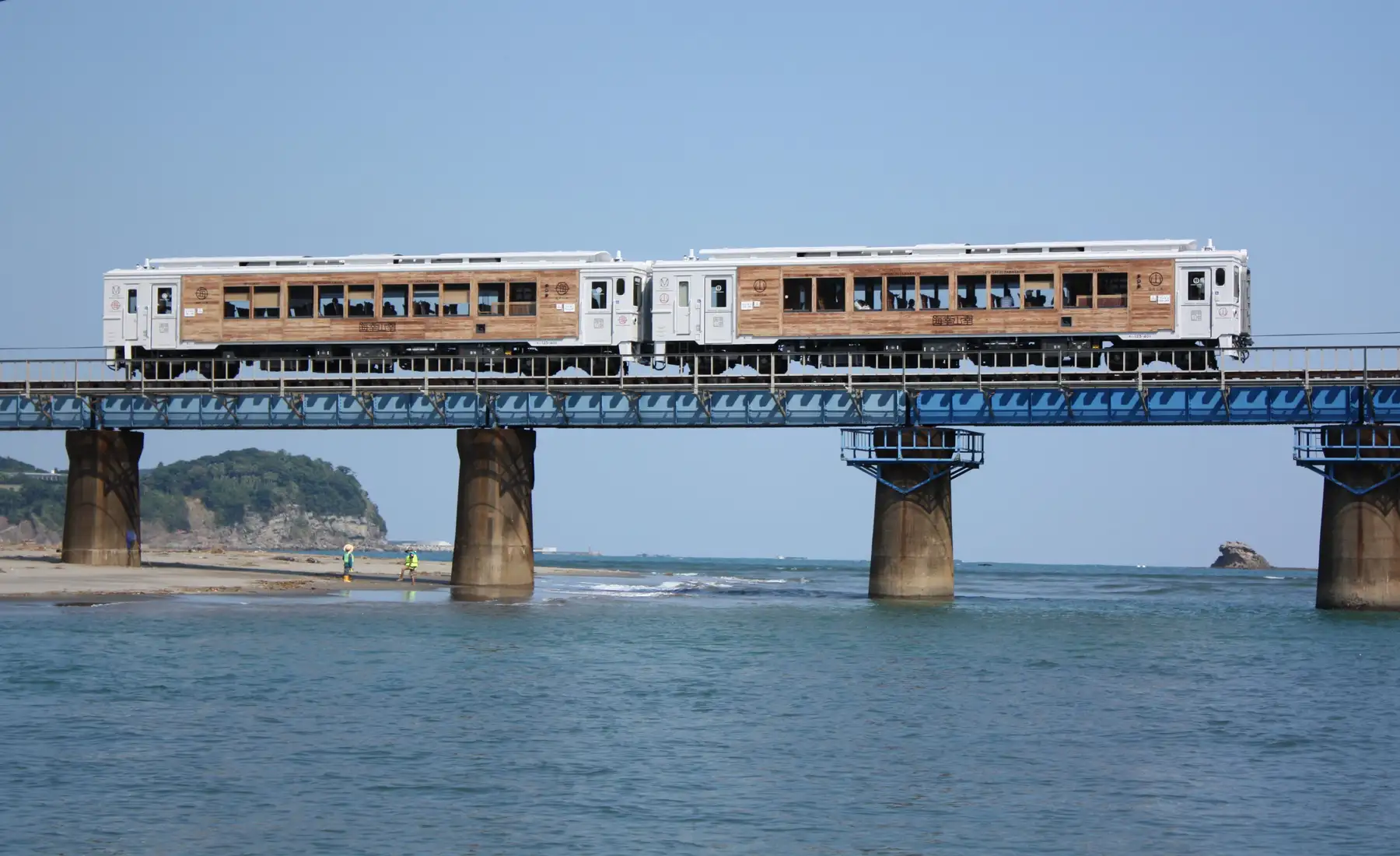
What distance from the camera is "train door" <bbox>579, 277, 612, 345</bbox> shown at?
5331cm

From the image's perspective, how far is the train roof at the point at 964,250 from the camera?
164 feet

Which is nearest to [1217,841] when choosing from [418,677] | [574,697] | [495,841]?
[495,841]

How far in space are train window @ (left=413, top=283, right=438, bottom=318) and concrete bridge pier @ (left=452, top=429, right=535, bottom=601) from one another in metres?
4.11

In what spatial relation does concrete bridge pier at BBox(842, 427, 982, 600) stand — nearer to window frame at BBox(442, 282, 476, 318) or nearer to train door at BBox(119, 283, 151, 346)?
window frame at BBox(442, 282, 476, 318)

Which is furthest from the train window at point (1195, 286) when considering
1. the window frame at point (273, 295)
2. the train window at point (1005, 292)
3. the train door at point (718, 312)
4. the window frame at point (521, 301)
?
the window frame at point (273, 295)

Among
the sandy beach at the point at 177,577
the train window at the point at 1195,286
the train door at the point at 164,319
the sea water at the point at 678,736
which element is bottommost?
the sea water at the point at 678,736

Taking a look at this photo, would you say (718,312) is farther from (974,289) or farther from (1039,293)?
(1039,293)

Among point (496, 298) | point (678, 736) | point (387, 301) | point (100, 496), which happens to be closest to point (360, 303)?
point (387, 301)

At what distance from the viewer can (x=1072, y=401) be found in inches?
1984

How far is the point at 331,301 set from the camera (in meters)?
54.8

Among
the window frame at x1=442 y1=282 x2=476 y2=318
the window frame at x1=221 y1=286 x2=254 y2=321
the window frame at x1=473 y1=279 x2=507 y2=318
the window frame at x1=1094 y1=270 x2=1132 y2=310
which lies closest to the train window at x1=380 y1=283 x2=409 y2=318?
the window frame at x1=442 y1=282 x2=476 y2=318

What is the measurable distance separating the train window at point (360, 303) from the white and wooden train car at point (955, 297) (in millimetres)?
9464

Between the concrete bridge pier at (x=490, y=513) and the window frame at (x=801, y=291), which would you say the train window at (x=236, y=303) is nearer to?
the concrete bridge pier at (x=490, y=513)

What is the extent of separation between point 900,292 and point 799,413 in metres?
4.98
